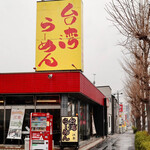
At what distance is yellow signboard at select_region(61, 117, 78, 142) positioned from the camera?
1788 cm

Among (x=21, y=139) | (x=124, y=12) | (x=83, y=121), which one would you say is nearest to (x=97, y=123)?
(x=83, y=121)

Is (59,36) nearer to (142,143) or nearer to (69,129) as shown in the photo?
(69,129)

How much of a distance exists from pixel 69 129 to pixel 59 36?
954 centimetres

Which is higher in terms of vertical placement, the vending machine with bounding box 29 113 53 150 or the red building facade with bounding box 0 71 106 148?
the red building facade with bounding box 0 71 106 148

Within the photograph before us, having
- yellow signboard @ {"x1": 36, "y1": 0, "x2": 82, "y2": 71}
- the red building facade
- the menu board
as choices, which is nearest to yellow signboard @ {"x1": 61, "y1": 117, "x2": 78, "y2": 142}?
the red building facade

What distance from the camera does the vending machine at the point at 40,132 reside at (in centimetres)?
1563

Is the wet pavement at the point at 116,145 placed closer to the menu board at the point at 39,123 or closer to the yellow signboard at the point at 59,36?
the yellow signboard at the point at 59,36

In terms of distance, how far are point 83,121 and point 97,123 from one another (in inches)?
461

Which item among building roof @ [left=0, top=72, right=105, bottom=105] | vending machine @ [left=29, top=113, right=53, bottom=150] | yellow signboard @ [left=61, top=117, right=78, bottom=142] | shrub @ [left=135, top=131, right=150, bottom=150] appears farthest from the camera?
building roof @ [left=0, top=72, right=105, bottom=105]

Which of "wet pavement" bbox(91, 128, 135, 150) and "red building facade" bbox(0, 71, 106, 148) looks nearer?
"red building facade" bbox(0, 71, 106, 148)

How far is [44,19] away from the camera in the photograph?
963 inches

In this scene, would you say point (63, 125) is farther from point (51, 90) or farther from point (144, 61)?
point (144, 61)

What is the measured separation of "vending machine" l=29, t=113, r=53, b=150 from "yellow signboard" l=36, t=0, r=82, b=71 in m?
8.15

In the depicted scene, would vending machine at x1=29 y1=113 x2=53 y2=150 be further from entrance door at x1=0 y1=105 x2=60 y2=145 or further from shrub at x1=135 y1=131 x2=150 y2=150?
shrub at x1=135 y1=131 x2=150 y2=150
